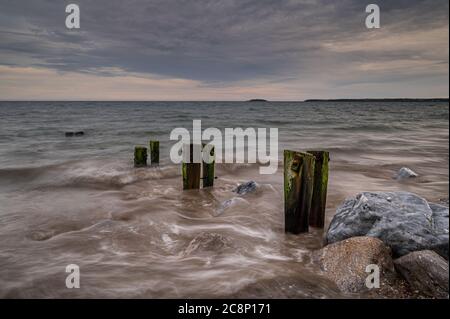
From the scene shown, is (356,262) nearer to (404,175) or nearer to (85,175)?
(404,175)

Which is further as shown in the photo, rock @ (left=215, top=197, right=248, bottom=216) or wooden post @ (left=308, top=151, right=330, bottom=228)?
rock @ (left=215, top=197, right=248, bottom=216)

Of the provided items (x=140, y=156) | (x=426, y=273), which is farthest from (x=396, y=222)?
(x=140, y=156)

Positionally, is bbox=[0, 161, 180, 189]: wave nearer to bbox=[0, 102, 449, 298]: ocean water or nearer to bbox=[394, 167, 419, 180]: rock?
bbox=[0, 102, 449, 298]: ocean water

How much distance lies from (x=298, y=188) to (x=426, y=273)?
8.08 ft

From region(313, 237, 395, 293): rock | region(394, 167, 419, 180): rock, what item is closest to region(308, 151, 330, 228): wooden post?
region(313, 237, 395, 293): rock

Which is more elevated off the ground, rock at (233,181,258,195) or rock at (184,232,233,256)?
rock at (233,181,258,195)

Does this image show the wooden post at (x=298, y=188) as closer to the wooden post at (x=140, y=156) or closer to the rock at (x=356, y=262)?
the rock at (x=356, y=262)

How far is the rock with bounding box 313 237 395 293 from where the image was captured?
4.33m

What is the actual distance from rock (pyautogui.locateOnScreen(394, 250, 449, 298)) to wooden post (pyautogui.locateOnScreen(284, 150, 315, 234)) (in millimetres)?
2114

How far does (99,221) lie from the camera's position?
24.7ft

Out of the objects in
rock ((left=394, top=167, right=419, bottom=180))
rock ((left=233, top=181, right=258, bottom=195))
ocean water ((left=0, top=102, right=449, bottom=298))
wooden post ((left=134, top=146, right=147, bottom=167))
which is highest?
wooden post ((left=134, top=146, right=147, bottom=167))

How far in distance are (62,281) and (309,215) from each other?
14.6 feet
